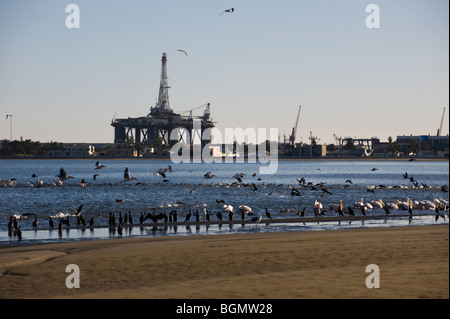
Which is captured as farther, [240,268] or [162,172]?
[162,172]

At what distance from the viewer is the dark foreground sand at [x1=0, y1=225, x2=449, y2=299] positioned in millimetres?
13023

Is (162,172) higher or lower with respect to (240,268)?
higher

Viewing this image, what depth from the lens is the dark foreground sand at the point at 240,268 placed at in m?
13.0

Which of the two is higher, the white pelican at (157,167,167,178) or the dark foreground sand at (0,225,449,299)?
the white pelican at (157,167,167,178)

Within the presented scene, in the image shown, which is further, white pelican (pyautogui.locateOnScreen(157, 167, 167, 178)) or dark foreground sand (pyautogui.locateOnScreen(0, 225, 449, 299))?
white pelican (pyautogui.locateOnScreen(157, 167, 167, 178))

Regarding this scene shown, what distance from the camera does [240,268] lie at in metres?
16.2

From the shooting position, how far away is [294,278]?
46.7ft

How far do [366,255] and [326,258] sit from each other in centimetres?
119

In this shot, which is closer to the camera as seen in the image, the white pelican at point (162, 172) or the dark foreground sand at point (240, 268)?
the dark foreground sand at point (240, 268)

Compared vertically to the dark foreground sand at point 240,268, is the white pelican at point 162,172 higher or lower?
higher

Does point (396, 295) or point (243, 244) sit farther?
point (243, 244)
